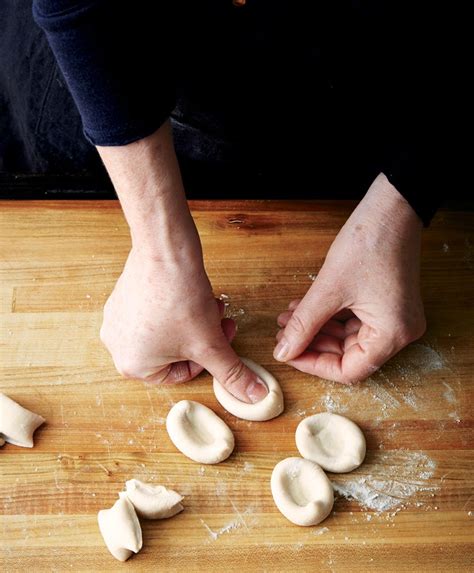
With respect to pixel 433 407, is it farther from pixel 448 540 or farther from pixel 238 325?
pixel 238 325

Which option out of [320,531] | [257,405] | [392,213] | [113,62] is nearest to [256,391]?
[257,405]

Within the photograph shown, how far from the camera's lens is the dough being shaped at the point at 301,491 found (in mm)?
1103

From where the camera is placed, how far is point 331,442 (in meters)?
1.19

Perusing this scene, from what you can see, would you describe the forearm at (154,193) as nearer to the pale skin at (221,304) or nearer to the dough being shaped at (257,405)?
the pale skin at (221,304)

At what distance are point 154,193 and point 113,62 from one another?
A: 0.62 ft

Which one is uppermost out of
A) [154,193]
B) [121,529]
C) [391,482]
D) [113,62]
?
[113,62]

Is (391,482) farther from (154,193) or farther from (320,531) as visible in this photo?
(154,193)

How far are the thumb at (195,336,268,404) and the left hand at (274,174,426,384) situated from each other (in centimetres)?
7

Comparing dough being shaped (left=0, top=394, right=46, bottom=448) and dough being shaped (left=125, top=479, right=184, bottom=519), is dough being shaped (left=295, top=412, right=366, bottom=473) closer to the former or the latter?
dough being shaped (left=125, top=479, right=184, bottom=519)

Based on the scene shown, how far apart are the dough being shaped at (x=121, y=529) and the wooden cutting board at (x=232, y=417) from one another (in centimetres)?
2

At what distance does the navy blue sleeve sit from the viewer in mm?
869

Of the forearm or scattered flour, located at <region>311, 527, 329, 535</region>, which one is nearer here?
the forearm

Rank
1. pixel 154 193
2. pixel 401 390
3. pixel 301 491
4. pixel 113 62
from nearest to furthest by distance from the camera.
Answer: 1. pixel 113 62
2. pixel 154 193
3. pixel 301 491
4. pixel 401 390

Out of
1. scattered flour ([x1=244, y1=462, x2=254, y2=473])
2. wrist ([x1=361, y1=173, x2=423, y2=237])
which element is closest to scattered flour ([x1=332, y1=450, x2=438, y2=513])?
scattered flour ([x1=244, y1=462, x2=254, y2=473])
